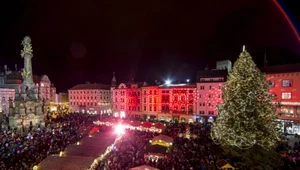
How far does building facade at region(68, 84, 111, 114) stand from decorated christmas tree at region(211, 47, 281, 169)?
57.3 meters

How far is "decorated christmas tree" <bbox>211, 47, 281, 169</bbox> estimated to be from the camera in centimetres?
1833

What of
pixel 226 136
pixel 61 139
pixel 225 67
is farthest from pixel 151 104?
pixel 226 136

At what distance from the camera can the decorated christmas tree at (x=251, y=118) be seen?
60.1 ft

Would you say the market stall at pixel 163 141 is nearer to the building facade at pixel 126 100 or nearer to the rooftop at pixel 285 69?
the rooftop at pixel 285 69

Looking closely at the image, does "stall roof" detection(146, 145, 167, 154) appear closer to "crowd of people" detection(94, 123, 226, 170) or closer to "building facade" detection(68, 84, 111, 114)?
"crowd of people" detection(94, 123, 226, 170)

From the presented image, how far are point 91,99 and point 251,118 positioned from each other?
210ft

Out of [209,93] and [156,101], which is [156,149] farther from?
[156,101]

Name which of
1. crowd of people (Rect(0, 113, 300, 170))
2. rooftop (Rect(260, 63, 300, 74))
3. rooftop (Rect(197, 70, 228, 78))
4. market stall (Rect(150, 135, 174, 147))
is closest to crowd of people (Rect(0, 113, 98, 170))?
crowd of people (Rect(0, 113, 300, 170))

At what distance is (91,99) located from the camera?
7438cm

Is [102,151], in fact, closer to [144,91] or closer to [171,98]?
[171,98]

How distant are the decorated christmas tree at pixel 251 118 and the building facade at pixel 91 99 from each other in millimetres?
57304

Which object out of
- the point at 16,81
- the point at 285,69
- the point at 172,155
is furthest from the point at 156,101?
the point at 16,81

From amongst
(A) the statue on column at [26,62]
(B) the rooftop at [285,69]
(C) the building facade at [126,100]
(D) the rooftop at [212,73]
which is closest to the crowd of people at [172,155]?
(B) the rooftop at [285,69]

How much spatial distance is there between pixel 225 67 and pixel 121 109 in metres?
33.7
